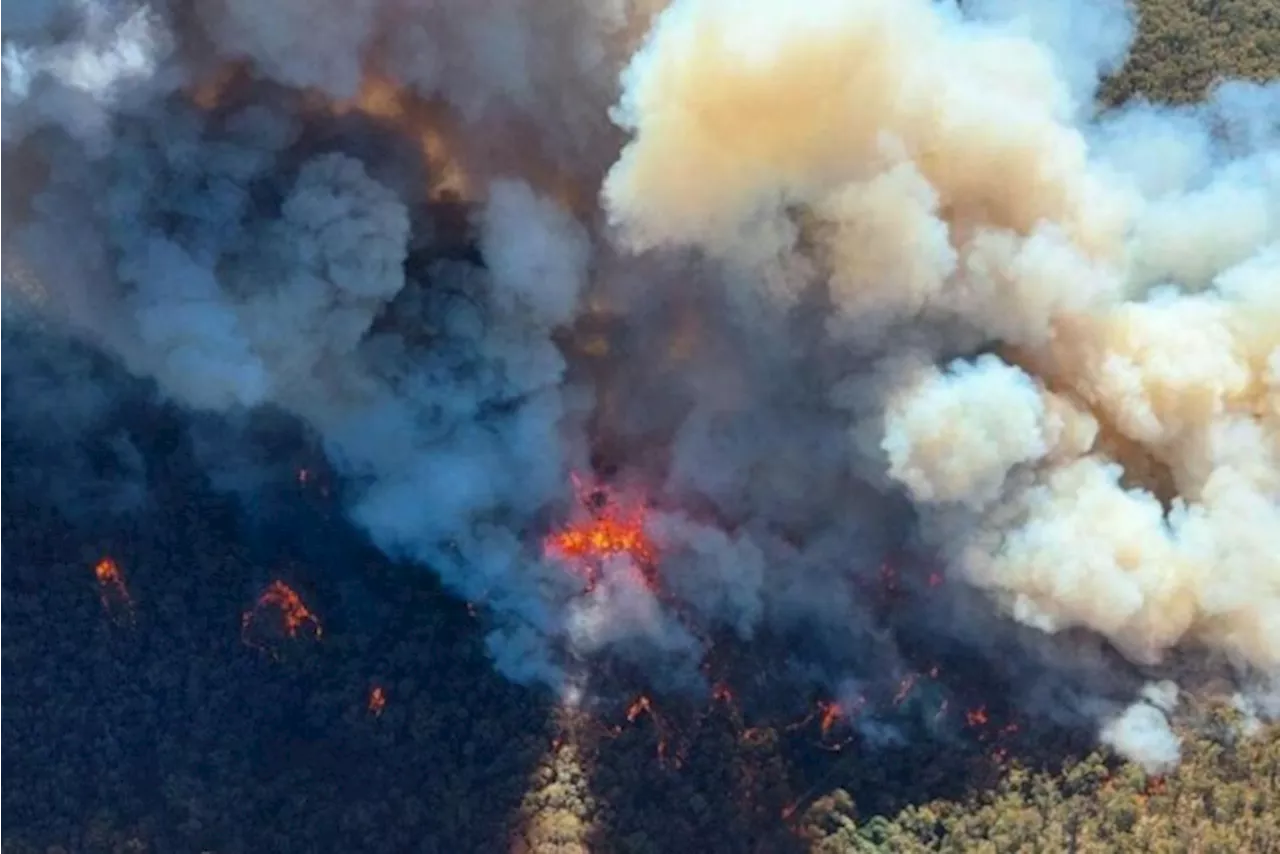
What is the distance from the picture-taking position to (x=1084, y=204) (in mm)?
34688

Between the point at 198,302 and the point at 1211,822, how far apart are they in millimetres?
20771

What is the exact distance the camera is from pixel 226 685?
120 feet

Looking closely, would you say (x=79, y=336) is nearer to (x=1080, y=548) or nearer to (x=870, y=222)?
(x=870, y=222)

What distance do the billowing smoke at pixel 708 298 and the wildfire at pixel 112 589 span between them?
3.62 meters

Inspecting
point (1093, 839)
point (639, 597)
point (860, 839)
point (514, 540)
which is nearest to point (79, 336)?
point (514, 540)

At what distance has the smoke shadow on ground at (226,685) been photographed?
3534 centimetres

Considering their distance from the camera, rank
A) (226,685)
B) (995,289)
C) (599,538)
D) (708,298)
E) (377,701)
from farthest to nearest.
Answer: (599,538) < (226,685) < (377,701) < (708,298) < (995,289)

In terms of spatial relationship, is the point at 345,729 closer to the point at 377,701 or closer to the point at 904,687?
the point at 377,701

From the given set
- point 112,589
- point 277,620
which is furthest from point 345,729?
point 112,589

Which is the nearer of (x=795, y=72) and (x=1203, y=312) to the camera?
(x=795, y=72)

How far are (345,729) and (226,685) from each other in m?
2.65

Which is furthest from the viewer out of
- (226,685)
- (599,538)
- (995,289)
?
(599,538)

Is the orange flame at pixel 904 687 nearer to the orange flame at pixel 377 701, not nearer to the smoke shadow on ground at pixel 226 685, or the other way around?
the smoke shadow on ground at pixel 226 685

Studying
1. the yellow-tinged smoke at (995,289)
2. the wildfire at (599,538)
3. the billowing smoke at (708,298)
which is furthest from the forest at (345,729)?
the yellow-tinged smoke at (995,289)
